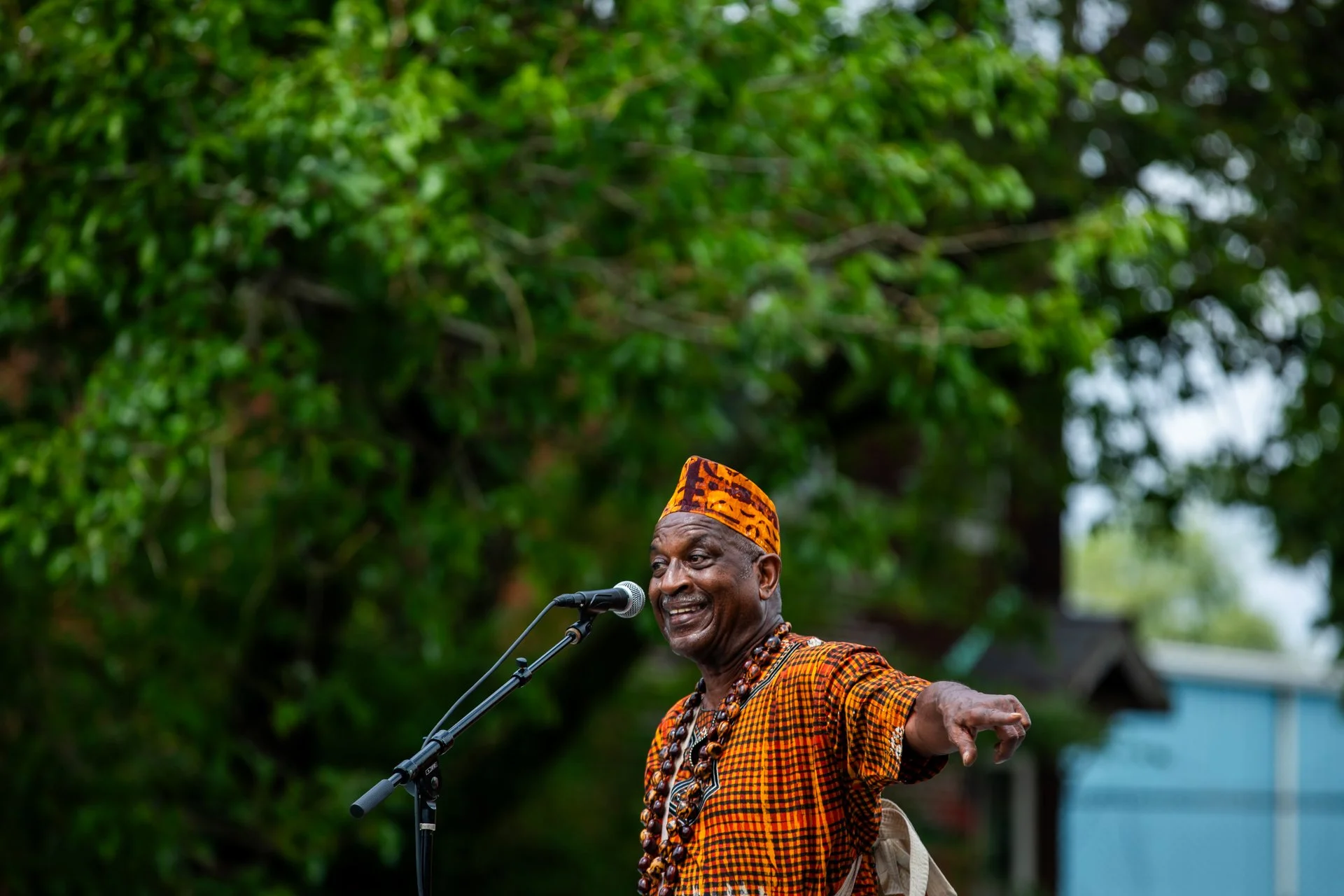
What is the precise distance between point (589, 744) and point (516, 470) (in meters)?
3.80

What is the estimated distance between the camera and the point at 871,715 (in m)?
2.96

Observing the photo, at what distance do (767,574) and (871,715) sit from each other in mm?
527

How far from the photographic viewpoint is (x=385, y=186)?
19.4 feet

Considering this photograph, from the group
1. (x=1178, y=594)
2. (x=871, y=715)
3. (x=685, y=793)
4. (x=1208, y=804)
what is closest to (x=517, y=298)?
(x=685, y=793)

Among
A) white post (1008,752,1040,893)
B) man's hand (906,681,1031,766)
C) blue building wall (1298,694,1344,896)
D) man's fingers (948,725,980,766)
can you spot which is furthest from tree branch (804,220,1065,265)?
blue building wall (1298,694,1344,896)

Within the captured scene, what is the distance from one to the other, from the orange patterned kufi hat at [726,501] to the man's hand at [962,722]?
67cm

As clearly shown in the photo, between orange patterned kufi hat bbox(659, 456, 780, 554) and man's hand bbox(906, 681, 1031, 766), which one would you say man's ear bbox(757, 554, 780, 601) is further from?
man's hand bbox(906, 681, 1031, 766)

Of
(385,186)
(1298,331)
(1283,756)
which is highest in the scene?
(385,186)

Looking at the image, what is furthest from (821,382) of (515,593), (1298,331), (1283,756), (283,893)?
(1283,756)

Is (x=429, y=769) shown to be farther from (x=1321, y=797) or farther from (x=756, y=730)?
(x=1321, y=797)

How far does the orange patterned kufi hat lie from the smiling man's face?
0.02 m

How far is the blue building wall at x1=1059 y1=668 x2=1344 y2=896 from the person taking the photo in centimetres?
2066

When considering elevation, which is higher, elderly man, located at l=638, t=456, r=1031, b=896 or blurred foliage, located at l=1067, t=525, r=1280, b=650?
elderly man, located at l=638, t=456, r=1031, b=896

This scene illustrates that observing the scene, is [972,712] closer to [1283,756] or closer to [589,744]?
[589,744]
